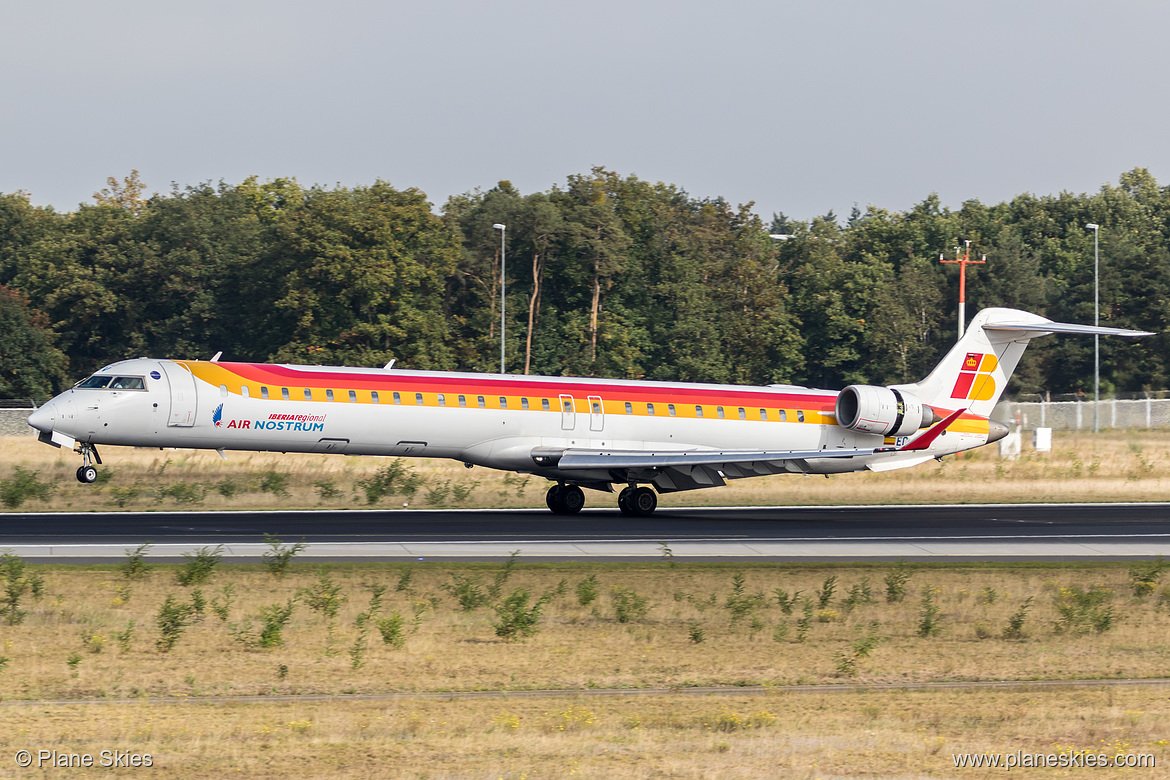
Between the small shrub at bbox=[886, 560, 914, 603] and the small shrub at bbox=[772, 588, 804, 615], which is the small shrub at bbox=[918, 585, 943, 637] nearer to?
the small shrub at bbox=[886, 560, 914, 603]

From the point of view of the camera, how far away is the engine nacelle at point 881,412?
110 feet

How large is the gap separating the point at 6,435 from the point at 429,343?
2042 cm

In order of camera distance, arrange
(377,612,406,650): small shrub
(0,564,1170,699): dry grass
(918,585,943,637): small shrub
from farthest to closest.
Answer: (918,585,943,637): small shrub, (377,612,406,650): small shrub, (0,564,1170,699): dry grass

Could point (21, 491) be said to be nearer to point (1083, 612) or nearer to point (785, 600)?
point (785, 600)

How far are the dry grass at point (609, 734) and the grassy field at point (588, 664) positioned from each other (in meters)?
0.03

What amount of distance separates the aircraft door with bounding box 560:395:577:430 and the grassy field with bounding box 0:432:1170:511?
362 centimetres

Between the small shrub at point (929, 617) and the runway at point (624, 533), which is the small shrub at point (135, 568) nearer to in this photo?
the runway at point (624, 533)

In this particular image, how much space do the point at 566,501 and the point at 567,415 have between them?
2.17 metres

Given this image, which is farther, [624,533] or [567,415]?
[567,415]

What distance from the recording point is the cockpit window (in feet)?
92.6

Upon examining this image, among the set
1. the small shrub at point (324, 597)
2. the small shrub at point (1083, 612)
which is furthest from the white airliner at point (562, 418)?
the small shrub at point (1083, 612)

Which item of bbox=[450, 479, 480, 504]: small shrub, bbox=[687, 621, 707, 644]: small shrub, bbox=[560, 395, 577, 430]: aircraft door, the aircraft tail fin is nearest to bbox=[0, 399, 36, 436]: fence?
bbox=[450, 479, 480, 504]: small shrub
